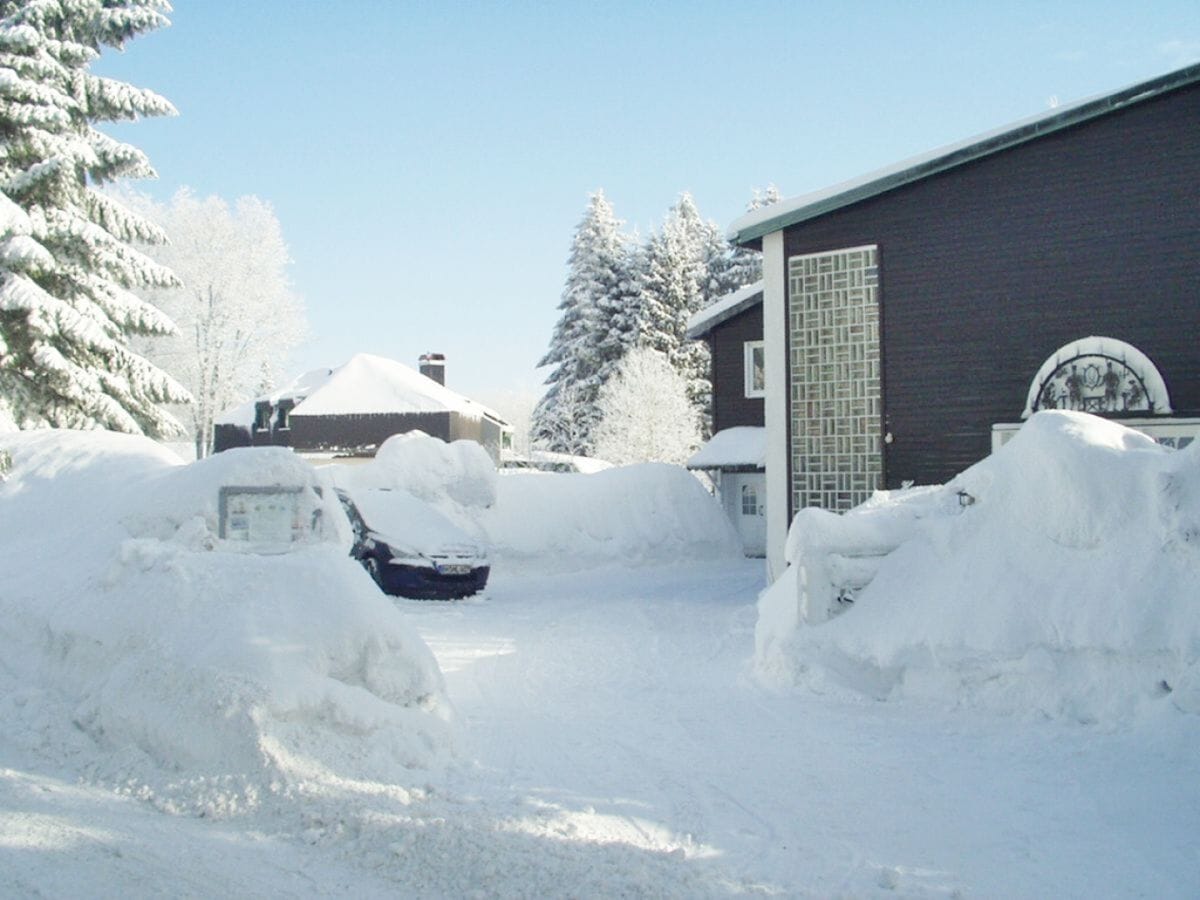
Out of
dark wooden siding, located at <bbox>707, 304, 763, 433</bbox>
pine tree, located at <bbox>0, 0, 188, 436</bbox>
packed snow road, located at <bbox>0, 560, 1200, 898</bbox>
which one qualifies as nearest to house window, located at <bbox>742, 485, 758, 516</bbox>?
dark wooden siding, located at <bbox>707, 304, 763, 433</bbox>

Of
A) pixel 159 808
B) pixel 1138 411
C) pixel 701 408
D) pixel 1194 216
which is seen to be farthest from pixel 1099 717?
pixel 701 408

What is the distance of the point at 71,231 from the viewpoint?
17.9 metres

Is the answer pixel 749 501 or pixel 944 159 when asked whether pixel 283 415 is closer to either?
pixel 749 501

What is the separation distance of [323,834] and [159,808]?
41.1 inches

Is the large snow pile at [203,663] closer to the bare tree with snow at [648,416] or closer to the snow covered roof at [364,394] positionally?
the snow covered roof at [364,394]

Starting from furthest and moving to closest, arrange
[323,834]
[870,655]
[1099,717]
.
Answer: [870,655] → [1099,717] → [323,834]

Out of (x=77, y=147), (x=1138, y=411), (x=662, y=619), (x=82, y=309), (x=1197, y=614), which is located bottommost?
(x=662, y=619)

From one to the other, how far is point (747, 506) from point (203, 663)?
2397cm

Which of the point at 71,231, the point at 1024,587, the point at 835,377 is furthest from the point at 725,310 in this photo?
the point at 1024,587

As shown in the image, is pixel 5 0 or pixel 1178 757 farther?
pixel 5 0

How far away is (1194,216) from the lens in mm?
14148

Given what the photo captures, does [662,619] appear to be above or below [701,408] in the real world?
below

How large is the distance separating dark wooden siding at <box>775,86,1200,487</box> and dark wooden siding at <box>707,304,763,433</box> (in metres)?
12.1

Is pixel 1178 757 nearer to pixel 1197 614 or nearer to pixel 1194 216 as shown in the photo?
pixel 1197 614
